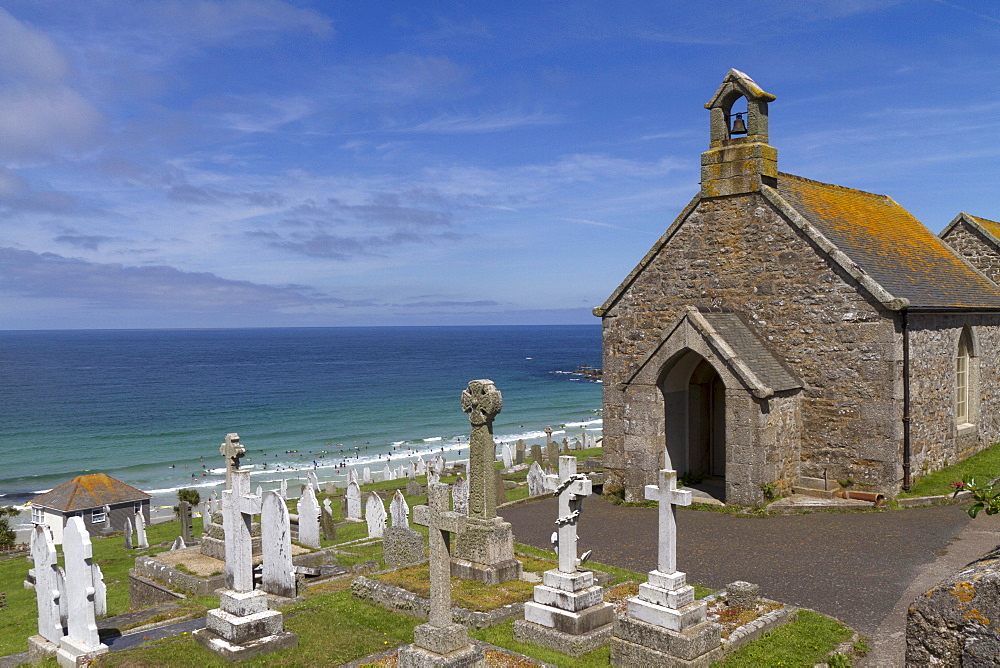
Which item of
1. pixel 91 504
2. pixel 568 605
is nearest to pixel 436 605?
pixel 568 605

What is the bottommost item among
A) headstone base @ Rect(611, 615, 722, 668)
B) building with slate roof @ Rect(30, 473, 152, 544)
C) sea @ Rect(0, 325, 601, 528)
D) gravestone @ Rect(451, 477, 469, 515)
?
sea @ Rect(0, 325, 601, 528)

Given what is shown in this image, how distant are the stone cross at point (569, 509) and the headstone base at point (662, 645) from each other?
102 cm

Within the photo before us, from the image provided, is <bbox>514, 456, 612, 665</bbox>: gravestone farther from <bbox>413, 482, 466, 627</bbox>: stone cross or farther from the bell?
the bell

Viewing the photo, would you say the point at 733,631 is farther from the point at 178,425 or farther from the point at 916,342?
the point at 178,425

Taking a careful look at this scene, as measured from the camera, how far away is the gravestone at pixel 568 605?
328 inches

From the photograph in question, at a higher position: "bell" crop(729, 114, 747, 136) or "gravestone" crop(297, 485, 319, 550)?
"bell" crop(729, 114, 747, 136)

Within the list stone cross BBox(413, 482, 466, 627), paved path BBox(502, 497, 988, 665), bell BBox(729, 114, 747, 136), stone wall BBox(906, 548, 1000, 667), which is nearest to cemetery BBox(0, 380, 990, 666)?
stone cross BBox(413, 482, 466, 627)

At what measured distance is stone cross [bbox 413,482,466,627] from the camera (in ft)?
22.7

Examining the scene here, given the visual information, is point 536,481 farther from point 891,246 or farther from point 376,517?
point 891,246

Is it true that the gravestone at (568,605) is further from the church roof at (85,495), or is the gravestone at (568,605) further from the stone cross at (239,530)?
the church roof at (85,495)

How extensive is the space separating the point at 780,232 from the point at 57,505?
22290mm

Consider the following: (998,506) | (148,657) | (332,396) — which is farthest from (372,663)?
(332,396)

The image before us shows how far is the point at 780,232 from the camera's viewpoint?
1620 cm

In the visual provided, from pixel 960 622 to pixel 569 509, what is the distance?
6.58 m
